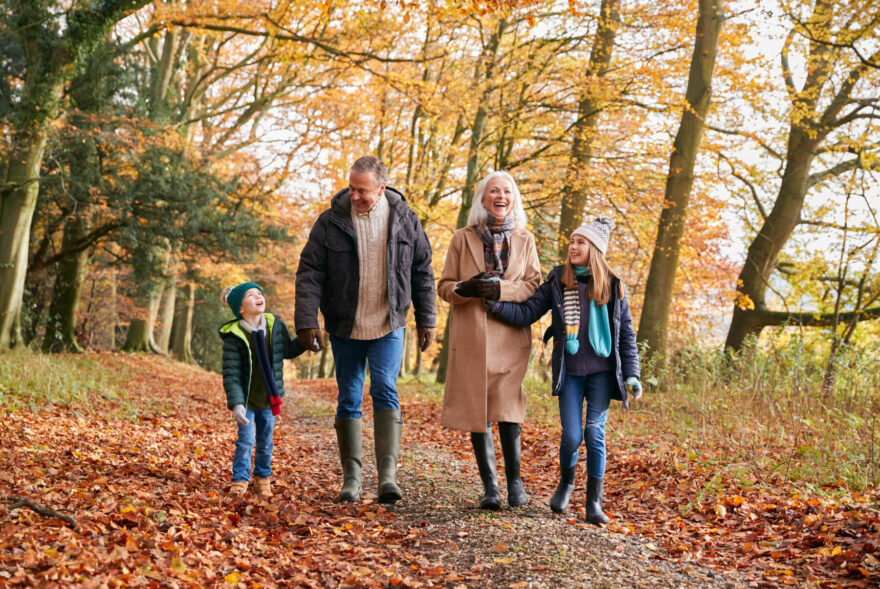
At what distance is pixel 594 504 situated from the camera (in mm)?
4391

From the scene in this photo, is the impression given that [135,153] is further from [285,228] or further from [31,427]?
[31,427]

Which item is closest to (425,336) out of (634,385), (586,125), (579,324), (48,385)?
(579,324)

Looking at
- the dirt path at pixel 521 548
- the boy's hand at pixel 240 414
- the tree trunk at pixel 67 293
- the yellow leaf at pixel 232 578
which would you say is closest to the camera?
the yellow leaf at pixel 232 578

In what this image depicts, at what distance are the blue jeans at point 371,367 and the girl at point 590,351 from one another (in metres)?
0.80

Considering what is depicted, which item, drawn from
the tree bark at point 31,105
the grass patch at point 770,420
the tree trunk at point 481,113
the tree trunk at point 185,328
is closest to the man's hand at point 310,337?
the grass patch at point 770,420

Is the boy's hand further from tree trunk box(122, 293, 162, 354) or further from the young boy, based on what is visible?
tree trunk box(122, 293, 162, 354)

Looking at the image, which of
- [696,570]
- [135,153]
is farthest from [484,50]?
[696,570]

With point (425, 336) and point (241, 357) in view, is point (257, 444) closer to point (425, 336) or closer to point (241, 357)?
point (241, 357)

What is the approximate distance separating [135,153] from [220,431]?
27.1ft

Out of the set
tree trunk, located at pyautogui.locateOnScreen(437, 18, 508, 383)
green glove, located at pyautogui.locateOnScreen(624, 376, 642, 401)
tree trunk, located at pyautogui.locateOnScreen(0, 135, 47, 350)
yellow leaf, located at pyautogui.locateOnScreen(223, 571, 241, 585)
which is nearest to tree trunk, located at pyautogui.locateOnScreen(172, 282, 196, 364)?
tree trunk, located at pyautogui.locateOnScreen(0, 135, 47, 350)

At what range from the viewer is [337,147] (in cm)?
2220

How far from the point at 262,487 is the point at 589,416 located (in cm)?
230

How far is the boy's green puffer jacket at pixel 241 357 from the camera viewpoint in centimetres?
453

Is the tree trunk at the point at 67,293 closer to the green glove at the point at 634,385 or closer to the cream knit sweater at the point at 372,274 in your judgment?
the cream knit sweater at the point at 372,274
